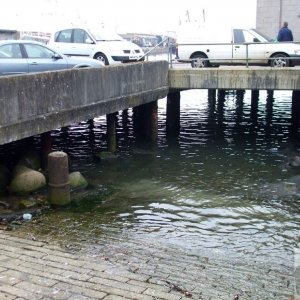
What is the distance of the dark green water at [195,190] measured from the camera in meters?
8.72

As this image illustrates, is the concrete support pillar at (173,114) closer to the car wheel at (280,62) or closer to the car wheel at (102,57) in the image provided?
the car wheel at (102,57)

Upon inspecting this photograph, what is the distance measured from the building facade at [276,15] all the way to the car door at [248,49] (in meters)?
10.9

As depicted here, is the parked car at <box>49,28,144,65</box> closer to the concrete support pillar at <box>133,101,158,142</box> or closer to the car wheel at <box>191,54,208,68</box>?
the concrete support pillar at <box>133,101,158,142</box>

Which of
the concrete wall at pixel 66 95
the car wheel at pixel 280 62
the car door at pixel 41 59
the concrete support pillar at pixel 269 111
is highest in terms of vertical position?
the car door at pixel 41 59

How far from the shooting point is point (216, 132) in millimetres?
20609

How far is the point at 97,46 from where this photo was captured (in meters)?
18.0

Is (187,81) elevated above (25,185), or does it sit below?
above

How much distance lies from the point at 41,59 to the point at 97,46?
4947 mm

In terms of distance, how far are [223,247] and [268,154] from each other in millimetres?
8751

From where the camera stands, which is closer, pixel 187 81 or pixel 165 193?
pixel 165 193

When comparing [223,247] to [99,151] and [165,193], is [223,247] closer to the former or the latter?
[165,193]

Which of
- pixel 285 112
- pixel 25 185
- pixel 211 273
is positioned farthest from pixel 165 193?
pixel 285 112

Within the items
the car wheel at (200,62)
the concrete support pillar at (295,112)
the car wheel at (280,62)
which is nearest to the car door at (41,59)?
the car wheel at (200,62)

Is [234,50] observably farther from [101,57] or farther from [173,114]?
[101,57]
